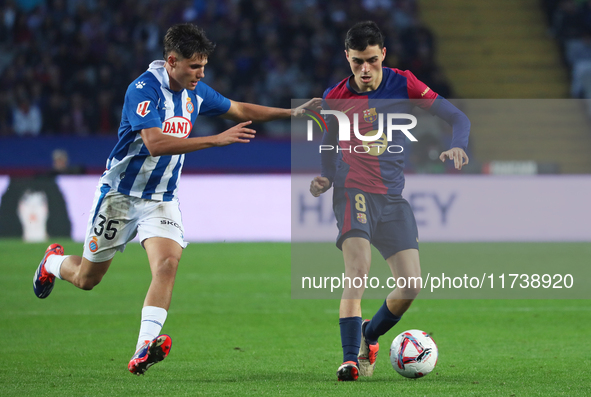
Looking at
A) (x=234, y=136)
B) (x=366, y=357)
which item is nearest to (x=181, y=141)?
(x=234, y=136)

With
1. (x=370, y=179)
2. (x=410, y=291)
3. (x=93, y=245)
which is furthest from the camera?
(x=93, y=245)

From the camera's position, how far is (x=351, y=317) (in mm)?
5117

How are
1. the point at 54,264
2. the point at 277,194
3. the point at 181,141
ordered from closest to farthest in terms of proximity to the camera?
1. the point at 181,141
2. the point at 54,264
3. the point at 277,194

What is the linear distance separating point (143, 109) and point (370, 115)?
1.42 metres

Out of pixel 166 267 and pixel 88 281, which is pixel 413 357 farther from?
pixel 88 281

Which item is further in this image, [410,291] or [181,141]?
[410,291]

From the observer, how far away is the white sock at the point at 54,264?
622 cm

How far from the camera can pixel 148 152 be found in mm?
5359

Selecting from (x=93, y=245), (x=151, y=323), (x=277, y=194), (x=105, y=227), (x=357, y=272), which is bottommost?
(x=151, y=323)

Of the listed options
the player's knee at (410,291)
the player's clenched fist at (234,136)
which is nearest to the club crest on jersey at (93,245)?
the player's clenched fist at (234,136)

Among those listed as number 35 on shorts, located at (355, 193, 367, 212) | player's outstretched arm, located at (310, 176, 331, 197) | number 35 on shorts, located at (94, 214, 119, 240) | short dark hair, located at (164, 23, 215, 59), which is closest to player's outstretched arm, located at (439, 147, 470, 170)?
number 35 on shorts, located at (355, 193, 367, 212)

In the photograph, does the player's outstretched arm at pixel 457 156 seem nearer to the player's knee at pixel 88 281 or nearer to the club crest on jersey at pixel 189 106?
the club crest on jersey at pixel 189 106

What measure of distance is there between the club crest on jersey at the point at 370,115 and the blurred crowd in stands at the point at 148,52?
12.5m

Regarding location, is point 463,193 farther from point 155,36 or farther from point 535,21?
point 535,21
